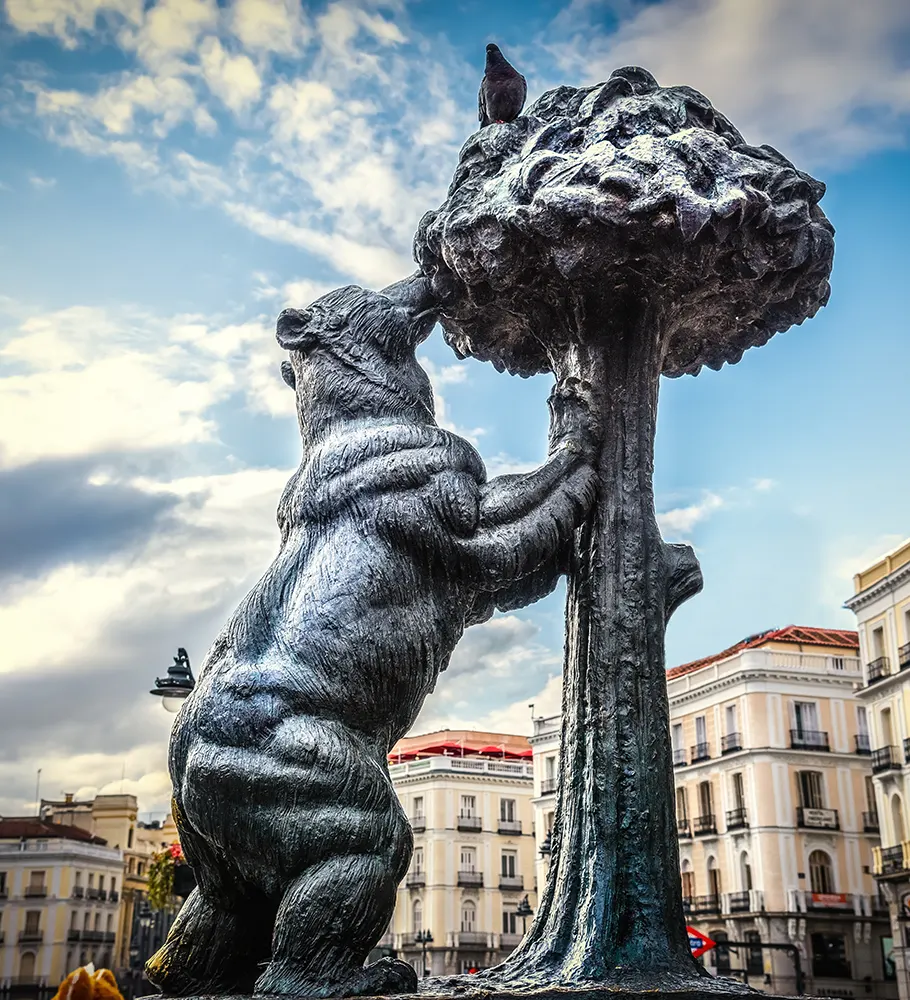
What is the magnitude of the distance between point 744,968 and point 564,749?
1301 inches

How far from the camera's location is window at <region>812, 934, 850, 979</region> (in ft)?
110

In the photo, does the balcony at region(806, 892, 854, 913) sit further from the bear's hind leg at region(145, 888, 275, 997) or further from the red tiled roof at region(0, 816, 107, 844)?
the red tiled roof at region(0, 816, 107, 844)

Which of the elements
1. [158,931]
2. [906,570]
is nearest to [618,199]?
[906,570]

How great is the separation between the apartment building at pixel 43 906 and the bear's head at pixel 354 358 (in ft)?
189

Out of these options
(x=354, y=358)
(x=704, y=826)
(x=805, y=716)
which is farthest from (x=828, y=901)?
(x=354, y=358)

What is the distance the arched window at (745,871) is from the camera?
114 feet

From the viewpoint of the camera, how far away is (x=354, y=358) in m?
3.50

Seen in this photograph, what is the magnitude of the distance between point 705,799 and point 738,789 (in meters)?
1.60

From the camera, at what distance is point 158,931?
4497 centimetres

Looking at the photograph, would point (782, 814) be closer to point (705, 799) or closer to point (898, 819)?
point (705, 799)

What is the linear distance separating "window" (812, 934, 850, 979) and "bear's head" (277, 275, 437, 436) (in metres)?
34.2

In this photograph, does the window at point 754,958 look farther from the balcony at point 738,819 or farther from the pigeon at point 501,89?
the pigeon at point 501,89

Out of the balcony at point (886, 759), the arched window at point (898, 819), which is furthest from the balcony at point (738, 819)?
the balcony at point (886, 759)

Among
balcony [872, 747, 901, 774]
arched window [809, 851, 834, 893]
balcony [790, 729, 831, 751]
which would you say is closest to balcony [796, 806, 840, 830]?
arched window [809, 851, 834, 893]
